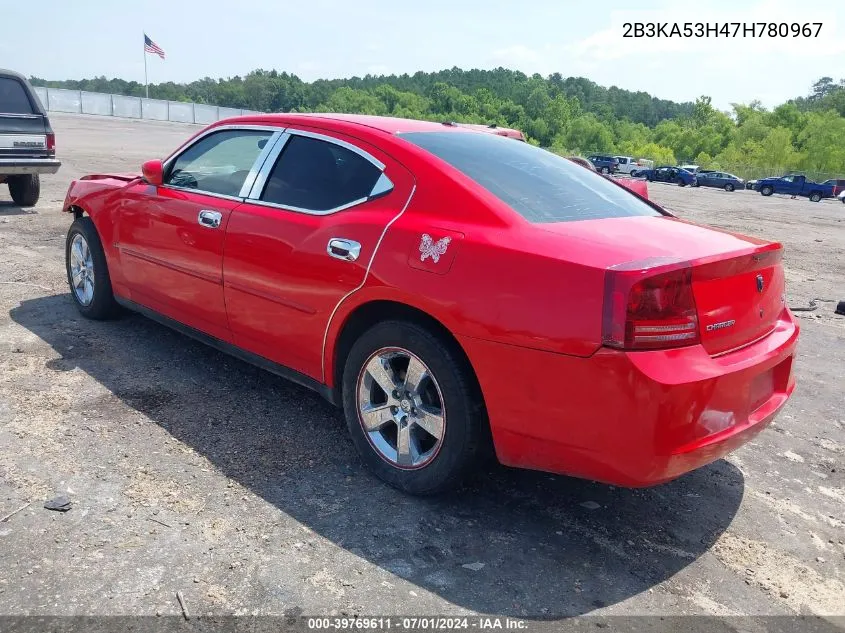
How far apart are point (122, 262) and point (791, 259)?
10477mm

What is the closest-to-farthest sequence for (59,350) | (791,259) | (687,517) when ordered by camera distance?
1. (687,517)
2. (59,350)
3. (791,259)

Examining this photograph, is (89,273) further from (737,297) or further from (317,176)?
(737,297)

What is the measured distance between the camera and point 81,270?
A: 5.44 meters

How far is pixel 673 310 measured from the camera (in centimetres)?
259

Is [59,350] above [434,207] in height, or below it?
below

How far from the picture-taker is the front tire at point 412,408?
2959 millimetres

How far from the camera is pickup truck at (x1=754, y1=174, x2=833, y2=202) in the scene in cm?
4188

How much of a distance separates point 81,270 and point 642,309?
4451 millimetres

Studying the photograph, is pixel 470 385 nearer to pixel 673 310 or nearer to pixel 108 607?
pixel 673 310

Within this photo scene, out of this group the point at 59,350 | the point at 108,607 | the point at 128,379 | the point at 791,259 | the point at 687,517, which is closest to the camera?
the point at 108,607

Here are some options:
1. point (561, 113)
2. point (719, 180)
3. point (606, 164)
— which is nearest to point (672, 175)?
point (719, 180)

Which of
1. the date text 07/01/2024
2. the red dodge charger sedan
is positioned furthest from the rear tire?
the date text 07/01/2024

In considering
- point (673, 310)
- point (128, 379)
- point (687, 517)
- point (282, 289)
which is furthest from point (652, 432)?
point (128, 379)

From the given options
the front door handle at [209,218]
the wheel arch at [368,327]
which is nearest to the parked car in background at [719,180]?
the front door handle at [209,218]
